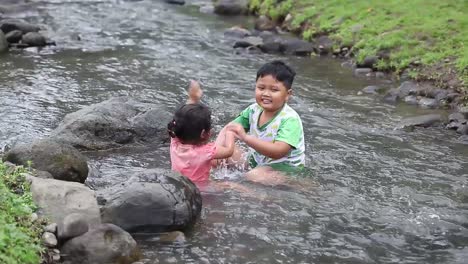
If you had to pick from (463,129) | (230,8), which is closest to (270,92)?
(463,129)

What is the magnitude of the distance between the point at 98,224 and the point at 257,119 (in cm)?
274

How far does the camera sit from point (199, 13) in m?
21.5

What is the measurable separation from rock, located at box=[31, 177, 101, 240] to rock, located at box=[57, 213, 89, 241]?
2cm

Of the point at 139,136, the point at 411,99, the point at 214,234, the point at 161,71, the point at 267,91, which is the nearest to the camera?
the point at 214,234

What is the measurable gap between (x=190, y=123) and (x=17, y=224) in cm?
233

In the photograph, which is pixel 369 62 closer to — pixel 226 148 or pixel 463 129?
pixel 463 129

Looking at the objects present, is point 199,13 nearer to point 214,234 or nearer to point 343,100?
point 343,100

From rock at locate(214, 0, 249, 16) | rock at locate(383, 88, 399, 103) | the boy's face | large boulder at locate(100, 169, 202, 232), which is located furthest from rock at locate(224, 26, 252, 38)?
large boulder at locate(100, 169, 202, 232)

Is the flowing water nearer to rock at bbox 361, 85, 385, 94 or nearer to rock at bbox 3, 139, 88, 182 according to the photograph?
rock at bbox 361, 85, 385, 94

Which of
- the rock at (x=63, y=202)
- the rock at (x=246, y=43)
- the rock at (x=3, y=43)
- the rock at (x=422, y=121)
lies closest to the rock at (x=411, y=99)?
the rock at (x=422, y=121)

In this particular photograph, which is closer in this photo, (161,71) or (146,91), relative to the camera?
(146,91)

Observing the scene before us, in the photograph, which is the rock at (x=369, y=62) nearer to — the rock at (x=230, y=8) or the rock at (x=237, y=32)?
the rock at (x=237, y=32)

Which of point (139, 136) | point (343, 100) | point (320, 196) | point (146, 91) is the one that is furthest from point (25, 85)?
point (320, 196)

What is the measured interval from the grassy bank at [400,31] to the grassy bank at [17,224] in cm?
834
